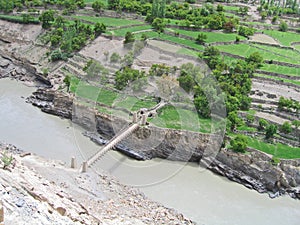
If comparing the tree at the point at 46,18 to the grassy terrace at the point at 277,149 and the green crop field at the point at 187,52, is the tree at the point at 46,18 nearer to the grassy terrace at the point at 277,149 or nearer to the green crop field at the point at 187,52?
the green crop field at the point at 187,52

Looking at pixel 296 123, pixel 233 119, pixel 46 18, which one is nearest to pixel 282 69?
pixel 296 123

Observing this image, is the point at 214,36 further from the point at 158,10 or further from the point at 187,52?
the point at 158,10

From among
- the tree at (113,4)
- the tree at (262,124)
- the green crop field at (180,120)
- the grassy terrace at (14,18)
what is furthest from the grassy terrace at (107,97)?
the tree at (113,4)

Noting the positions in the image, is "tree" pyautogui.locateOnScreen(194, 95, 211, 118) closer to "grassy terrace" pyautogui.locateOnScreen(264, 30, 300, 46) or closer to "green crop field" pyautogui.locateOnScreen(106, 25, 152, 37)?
"green crop field" pyautogui.locateOnScreen(106, 25, 152, 37)

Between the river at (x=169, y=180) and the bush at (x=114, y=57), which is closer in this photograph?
the river at (x=169, y=180)

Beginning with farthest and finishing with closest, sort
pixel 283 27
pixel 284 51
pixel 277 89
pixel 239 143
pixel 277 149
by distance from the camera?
1. pixel 283 27
2. pixel 284 51
3. pixel 277 89
4. pixel 277 149
5. pixel 239 143

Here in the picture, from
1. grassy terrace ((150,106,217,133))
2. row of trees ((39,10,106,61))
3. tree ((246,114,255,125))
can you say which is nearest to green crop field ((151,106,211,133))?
grassy terrace ((150,106,217,133))

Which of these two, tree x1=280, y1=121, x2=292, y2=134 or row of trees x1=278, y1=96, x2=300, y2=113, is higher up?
row of trees x1=278, y1=96, x2=300, y2=113
